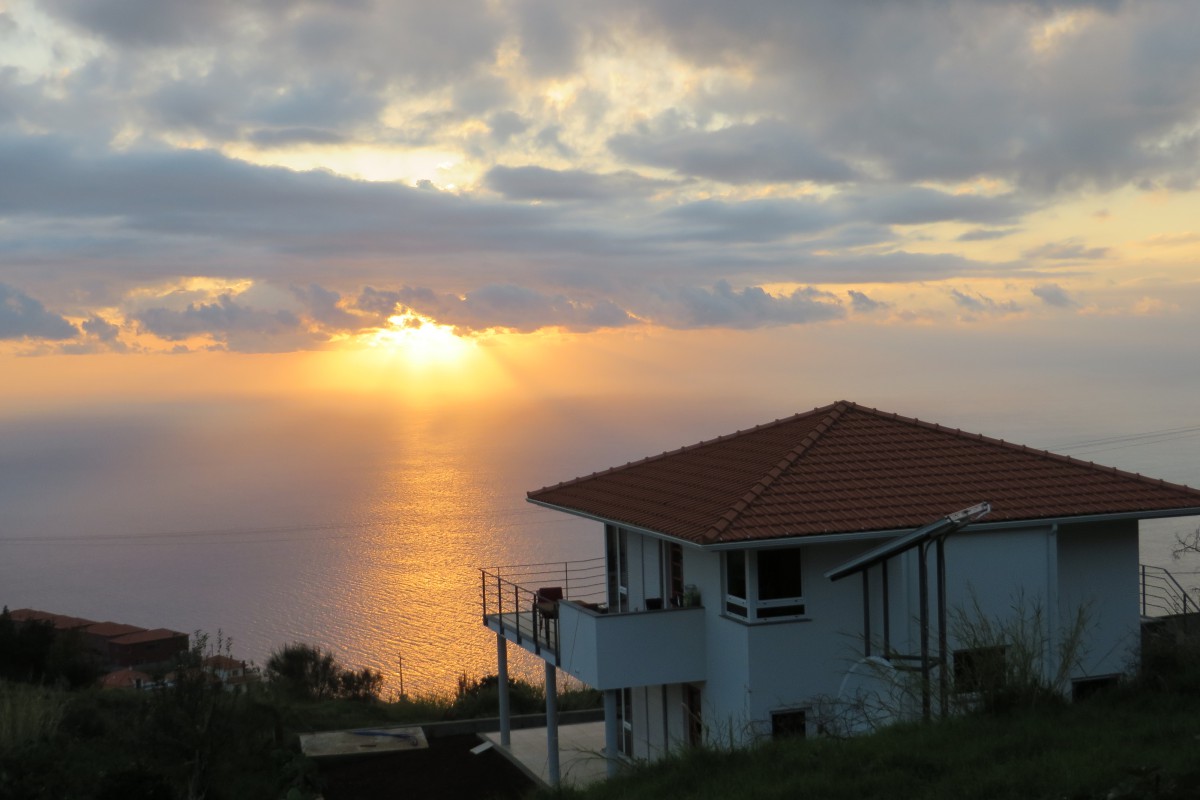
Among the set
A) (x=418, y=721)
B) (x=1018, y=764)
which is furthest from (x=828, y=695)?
(x=418, y=721)

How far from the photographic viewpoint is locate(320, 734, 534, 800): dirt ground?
17.6 meters

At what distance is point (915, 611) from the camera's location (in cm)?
1489

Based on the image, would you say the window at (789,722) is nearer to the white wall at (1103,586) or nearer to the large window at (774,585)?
the large window at (774,585)

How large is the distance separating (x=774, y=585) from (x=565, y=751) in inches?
254

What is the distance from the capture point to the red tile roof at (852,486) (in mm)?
14945

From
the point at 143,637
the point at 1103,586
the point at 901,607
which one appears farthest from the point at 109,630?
the point at 1103,586

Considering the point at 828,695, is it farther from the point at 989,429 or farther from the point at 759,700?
the point at 989,429

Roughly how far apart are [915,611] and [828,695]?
1.55m

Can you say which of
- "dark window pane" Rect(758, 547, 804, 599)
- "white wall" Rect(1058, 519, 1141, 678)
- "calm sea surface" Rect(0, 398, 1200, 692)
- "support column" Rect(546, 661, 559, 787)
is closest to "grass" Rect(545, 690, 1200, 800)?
"dark window pane" Rect(758, 547, 804, 599)

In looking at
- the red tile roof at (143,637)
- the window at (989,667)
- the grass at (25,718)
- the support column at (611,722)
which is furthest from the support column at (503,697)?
the red tile roof at (143,637)

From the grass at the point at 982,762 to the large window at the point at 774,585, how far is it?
3.94 metres

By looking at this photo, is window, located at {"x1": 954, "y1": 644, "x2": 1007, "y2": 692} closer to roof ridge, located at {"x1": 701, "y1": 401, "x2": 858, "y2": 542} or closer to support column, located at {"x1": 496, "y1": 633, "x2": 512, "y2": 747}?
roof ridge, located at {"x1": 701, "y1": 401, "x2": 858, "y2": 542}

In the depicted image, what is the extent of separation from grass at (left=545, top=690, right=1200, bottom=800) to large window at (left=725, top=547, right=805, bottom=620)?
12.9ft

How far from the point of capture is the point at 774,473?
16109mm
